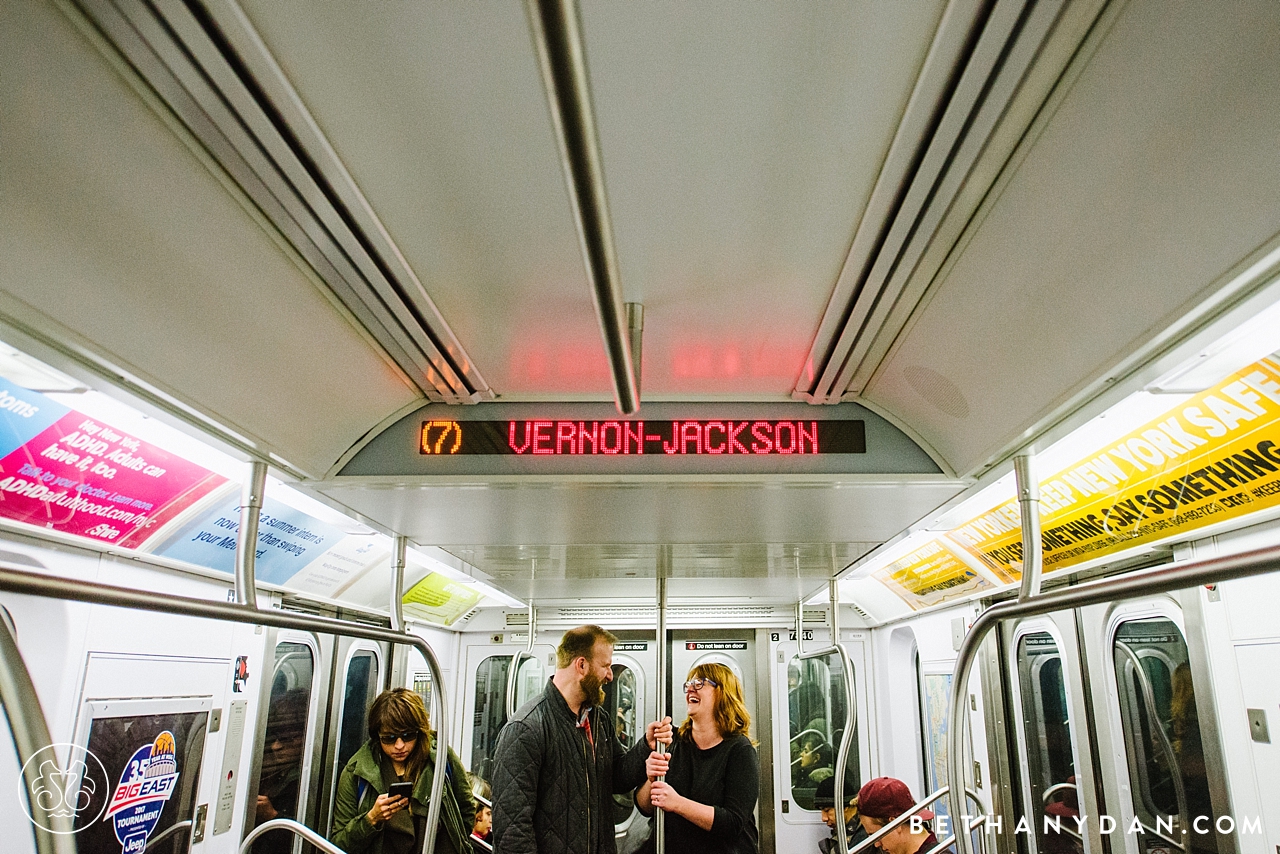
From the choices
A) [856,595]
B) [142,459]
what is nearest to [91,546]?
[142,459]

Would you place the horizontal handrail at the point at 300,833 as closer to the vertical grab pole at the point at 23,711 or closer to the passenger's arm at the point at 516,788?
the passenger's arm at the point at 516,788

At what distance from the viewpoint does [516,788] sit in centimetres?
305

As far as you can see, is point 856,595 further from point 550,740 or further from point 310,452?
point 310,452

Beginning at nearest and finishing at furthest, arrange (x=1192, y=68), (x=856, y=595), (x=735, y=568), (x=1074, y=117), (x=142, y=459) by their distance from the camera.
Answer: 1. (x=1192, y=68)
2. (x=1074, y=117)
3. (x=142, y=459)
4. (x=735, y=568)
5. (x=856, y=595)

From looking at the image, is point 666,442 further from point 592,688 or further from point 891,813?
point 891,813

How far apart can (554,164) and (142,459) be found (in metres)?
2.43

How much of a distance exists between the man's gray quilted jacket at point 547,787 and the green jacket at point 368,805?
99 cm

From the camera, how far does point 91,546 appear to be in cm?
313

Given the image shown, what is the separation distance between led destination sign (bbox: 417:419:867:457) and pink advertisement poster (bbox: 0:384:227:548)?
1.29m

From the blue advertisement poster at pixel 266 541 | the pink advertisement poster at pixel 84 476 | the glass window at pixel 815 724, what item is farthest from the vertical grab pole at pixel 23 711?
the glass window at pixel 815 724

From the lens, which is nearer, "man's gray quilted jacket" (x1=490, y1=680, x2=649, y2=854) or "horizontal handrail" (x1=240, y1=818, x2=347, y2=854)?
"horizontal handrail" (x1=240, y1=818, x2=347, y2=854)

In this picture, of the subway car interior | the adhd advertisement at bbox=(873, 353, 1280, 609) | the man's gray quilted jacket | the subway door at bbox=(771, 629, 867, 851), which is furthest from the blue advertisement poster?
the subway door at bbox=(771, 629, 867, 851)

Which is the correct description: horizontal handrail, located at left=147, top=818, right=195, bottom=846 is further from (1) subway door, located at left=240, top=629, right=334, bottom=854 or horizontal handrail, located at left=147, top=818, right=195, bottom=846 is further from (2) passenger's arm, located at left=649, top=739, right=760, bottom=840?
(2) passenger's arm, located at left=649, top=739, right=760, bottom=840

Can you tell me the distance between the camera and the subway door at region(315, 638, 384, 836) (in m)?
5.13
